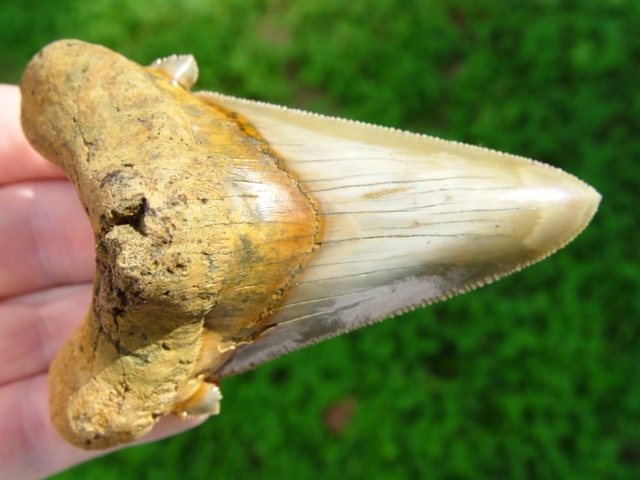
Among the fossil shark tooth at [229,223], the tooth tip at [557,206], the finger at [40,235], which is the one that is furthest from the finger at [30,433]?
the tooth tip at [557,206]

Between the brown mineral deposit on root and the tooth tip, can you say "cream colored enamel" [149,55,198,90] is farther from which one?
the tooth tip

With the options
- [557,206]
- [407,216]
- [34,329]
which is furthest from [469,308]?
[34,329]

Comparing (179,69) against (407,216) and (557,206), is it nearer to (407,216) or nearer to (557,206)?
(407,216)

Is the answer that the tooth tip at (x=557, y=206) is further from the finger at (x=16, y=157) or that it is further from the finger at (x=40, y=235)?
the finger at (x=16, y=157)

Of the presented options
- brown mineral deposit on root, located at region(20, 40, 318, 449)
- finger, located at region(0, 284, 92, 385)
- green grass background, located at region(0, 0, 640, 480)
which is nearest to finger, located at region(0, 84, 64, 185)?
finger, located at region(0, 284, 92, 385)

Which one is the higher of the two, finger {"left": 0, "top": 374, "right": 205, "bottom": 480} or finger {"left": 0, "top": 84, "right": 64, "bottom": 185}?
finger {"left": 0, "top": 84, "right": 64, "bottom": 185}

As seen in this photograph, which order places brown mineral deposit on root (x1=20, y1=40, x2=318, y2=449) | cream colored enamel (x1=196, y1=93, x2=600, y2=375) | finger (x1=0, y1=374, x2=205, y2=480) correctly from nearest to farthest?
brown mineral deposit on root (x1=20, y1=40, x2=318, y2=449), cream colored enamel (x1=196, y1=93, x2=600, y2=375), finger (x1=0, y1=374, x2=205, y2=480)
